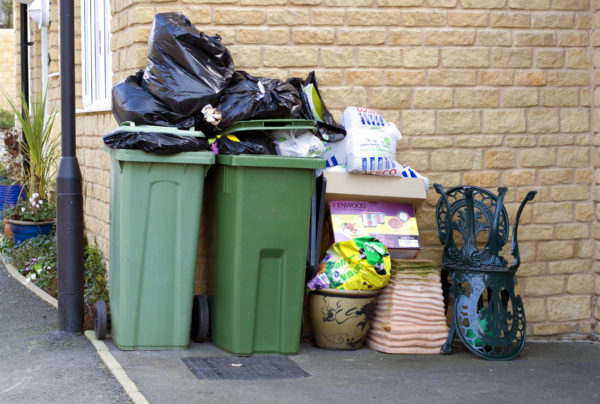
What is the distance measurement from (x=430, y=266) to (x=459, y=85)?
1.39 metres

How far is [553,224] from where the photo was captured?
6734 mm

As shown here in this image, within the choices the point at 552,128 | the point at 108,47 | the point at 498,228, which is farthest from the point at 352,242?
the point at 108,47

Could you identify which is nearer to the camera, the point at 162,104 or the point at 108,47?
the point at 162,104

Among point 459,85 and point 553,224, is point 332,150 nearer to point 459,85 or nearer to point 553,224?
point 459,85

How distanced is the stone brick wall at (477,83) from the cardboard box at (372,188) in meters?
0.41

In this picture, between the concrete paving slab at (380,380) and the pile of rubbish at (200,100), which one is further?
the pile of rubbish at (200,100)

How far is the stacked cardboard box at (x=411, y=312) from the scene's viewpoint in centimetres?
589

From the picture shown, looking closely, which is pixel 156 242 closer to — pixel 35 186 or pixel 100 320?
pixel 100 320

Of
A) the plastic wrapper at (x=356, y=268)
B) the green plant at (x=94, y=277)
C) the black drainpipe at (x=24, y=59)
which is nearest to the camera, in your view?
the plastic wrapper at (x=356, y=268)

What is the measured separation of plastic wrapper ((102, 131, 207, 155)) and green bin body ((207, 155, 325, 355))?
0.27 metres

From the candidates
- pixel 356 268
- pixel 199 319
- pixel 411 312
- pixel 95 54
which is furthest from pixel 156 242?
pixel 95 54

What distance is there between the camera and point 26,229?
9492 millimetres

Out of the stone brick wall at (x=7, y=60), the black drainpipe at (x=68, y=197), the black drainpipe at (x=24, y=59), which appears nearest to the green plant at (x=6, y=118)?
the stone brick wall at (x=7, y=60)

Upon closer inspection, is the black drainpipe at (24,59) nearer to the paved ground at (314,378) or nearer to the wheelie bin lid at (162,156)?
the paved ground at (314,378)
